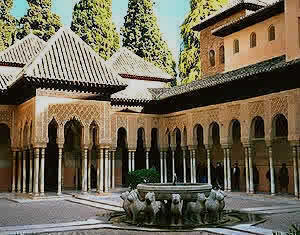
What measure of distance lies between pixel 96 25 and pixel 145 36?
4.80 m

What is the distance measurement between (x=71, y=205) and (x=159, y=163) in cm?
1210

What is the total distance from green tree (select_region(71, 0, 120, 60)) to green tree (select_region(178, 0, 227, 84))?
6.83m

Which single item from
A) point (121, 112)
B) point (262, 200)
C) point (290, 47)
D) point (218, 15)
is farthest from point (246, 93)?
point (218, 15)

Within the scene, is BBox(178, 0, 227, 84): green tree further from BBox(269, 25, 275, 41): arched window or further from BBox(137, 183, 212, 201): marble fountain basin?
BBox(137, 183, 212, 201): marble fountain basin

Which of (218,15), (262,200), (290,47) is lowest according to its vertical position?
(262,200)

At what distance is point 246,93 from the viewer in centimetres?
1995

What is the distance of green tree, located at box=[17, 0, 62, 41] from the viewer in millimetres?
38031

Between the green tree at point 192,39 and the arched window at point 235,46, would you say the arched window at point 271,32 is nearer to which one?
the arched window at point 235,46

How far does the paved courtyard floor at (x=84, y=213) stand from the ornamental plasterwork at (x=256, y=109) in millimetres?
3586

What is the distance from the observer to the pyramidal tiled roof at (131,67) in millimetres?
28594

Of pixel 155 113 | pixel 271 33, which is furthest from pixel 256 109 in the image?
pixel 155 113

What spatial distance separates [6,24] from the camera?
1497 inches

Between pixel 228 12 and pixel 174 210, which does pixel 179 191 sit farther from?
pixel 228 12

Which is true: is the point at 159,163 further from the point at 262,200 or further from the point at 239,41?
the point at 262,200
